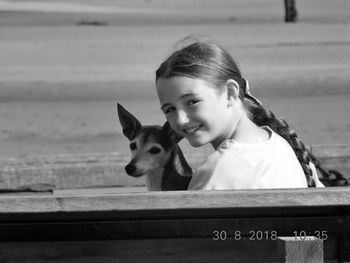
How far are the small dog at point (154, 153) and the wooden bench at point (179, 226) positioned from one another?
3.59 ft

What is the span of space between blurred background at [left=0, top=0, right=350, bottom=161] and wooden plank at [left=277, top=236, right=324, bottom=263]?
24.4 ft

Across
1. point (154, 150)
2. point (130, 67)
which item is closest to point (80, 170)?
point (154, 150)

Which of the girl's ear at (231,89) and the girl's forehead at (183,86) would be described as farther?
the girl's ear at (231,89)

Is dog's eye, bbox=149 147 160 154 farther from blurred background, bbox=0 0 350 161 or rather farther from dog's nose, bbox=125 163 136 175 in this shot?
blurred background, bbox=0 0 350 161

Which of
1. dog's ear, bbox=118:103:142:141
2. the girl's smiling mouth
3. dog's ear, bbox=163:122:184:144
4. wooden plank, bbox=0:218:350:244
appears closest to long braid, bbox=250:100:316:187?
the girl's smiling mouth

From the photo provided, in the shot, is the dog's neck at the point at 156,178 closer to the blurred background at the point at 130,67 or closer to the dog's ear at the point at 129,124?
the dog's ear at the point at 129,124

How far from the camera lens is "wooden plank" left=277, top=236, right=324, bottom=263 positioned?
309 centimetres

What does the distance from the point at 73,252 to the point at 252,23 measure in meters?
26.7

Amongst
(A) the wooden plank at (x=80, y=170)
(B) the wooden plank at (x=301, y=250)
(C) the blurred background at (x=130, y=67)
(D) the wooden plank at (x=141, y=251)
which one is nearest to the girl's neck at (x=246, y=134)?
(D) the wooden plank at (x=141, y=251)

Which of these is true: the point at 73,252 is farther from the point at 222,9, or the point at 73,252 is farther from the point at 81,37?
the point at 222,9

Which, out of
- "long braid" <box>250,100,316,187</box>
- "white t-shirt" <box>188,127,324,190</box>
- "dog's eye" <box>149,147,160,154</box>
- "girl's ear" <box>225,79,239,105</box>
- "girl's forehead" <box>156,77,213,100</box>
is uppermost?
"girl's forehead" <box>156,77,213,100</box>
